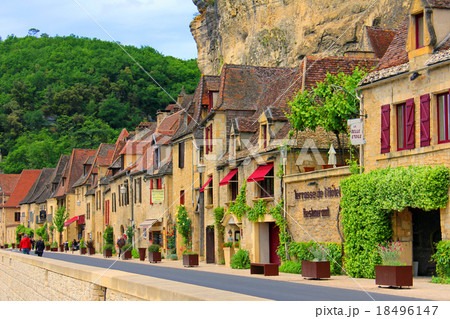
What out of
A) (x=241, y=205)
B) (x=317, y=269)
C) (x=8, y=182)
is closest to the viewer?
(x=317, y=269)

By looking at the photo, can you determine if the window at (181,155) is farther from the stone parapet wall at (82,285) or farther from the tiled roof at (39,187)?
the tiled roof at (39,187)

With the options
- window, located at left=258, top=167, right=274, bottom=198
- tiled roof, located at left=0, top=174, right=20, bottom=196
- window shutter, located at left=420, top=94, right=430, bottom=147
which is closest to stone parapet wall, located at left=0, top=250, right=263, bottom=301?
window shutter, located at left=420, top=94, right=430, bottom=147

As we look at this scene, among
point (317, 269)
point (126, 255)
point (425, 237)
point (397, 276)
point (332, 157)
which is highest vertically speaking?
point (332, 157)

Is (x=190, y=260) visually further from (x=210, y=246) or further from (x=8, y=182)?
(x=8, y=182)

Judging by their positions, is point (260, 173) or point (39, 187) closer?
point (260, 173)

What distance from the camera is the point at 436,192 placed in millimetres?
21969

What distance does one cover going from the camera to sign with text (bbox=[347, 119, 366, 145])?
1027 inches

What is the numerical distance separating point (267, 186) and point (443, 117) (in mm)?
12578

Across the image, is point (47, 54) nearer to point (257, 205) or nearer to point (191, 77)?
→ point (191, 77)

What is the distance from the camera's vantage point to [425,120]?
23078mm

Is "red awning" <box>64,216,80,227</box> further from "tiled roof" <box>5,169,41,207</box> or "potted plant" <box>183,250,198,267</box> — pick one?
"potted plant" <box>183,250,198,267</box>

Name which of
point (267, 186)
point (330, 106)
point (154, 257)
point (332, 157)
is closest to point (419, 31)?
point (330, 106)

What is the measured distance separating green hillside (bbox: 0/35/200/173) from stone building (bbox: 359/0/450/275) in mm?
51629

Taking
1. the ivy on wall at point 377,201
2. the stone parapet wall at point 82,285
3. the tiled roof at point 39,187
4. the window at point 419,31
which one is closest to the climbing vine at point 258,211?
the ivy on wall at point 377,201
